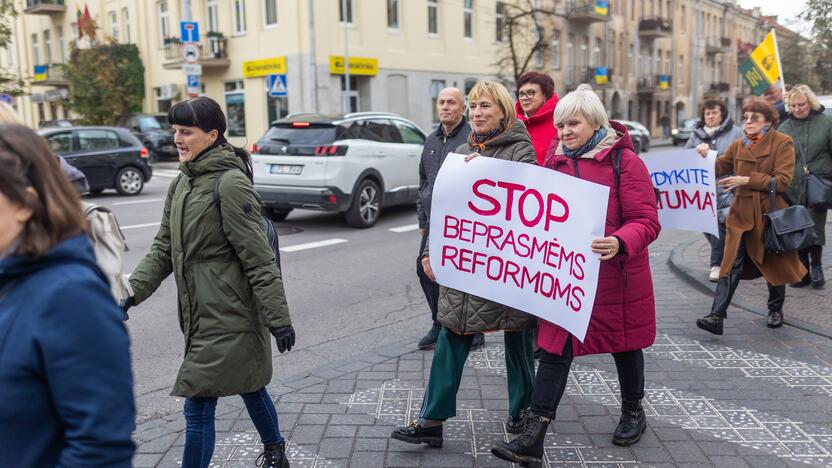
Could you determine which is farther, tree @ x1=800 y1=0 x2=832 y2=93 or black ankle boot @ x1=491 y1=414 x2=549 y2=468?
tree @ x1=800 y1=0 x2=832 y2=93

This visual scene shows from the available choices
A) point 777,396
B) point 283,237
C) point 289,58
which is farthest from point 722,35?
point 777,396

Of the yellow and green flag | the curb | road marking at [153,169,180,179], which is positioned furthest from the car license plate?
road marking at [153,169,180,179]

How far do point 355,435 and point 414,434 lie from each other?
0.38 metres

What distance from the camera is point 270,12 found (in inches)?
1077

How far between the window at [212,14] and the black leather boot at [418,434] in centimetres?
2854

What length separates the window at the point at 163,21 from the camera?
106ft

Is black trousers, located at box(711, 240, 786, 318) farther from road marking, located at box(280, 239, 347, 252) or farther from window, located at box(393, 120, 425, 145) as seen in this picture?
window, located at box(393, 120, 425, 145)

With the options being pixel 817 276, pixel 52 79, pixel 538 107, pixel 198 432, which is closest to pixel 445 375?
pixel 198 432

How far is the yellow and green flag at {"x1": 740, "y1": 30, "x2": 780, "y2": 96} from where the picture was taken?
33.3ft

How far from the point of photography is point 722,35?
62.6 metres

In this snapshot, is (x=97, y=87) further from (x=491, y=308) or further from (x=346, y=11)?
(x=491, y=308)

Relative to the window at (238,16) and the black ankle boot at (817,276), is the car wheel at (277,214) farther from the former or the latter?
the window at (238,16)

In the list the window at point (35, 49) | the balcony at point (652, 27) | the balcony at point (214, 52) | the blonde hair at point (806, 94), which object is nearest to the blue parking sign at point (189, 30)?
the balcony at point (214, 52)

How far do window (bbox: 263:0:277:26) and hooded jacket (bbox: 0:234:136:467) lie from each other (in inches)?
1069
